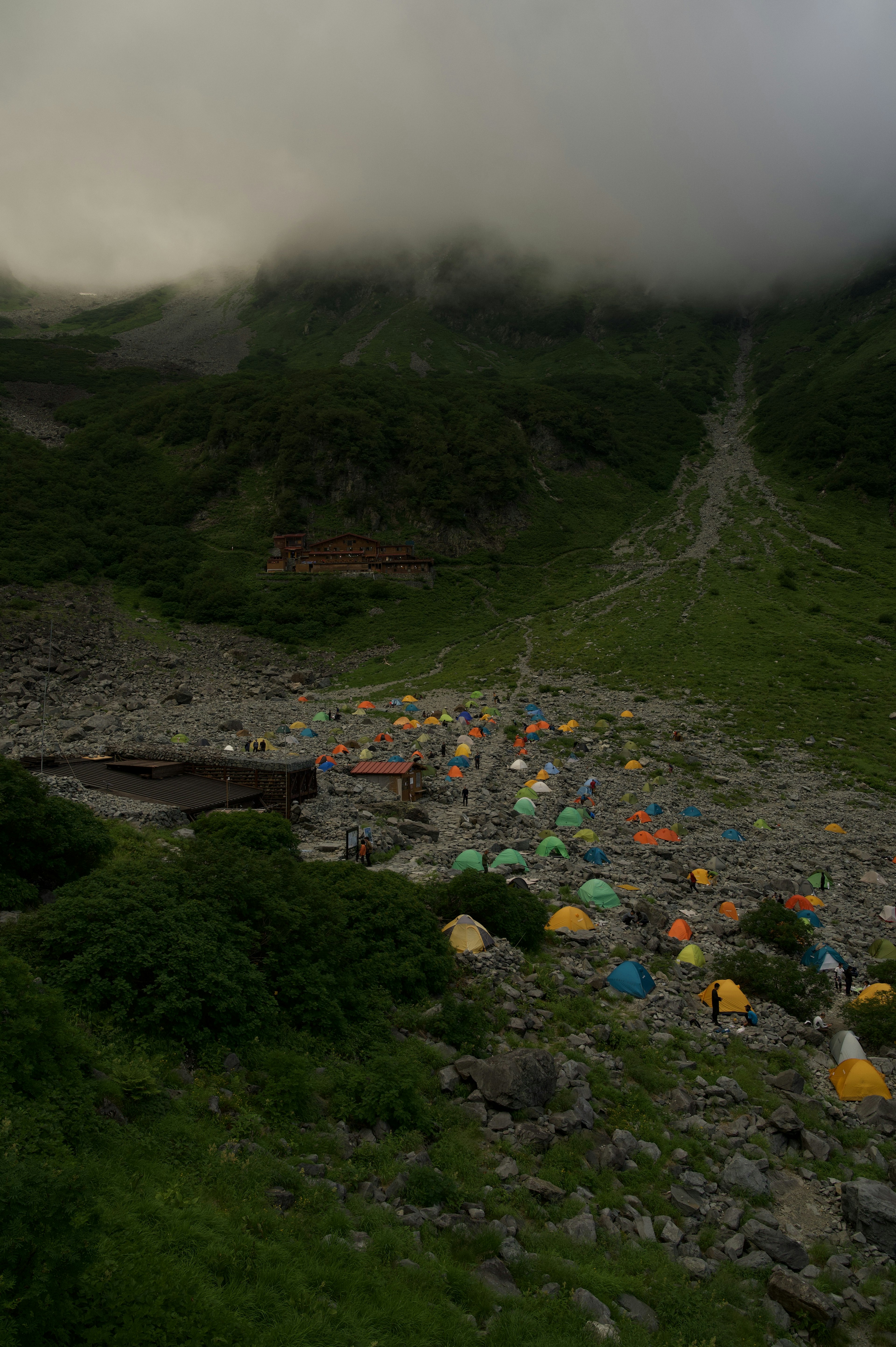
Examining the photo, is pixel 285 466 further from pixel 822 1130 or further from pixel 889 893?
pixel 822 1130

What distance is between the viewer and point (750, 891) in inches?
973

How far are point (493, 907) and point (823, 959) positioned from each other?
9801 mm

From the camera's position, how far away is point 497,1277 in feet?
28.1

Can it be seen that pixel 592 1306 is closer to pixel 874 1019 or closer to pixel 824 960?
pixel 874 1019

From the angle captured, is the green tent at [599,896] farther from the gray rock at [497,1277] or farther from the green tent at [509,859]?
the gray rock at [497,1277]

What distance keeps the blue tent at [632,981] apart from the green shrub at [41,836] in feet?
40.4

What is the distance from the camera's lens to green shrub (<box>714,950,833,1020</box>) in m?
17.2

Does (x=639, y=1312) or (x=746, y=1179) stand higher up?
(x=639, y=1312)

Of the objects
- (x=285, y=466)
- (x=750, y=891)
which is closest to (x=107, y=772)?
(x=750, y=891)

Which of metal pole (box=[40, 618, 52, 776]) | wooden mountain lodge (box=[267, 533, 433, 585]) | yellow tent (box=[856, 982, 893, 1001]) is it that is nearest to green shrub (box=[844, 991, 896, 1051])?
yellow tent (box=[856, 982, 893, 1001])

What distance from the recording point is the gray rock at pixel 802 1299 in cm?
919

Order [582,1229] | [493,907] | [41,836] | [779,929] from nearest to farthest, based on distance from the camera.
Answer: [582,1229] < [41,836] < [493,907] < [779,929]

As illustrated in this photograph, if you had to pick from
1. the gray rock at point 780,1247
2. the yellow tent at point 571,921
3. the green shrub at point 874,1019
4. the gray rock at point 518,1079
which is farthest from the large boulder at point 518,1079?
the green shrub at point 874,1019

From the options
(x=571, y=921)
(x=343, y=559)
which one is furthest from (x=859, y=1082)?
(x=343, y=559)
